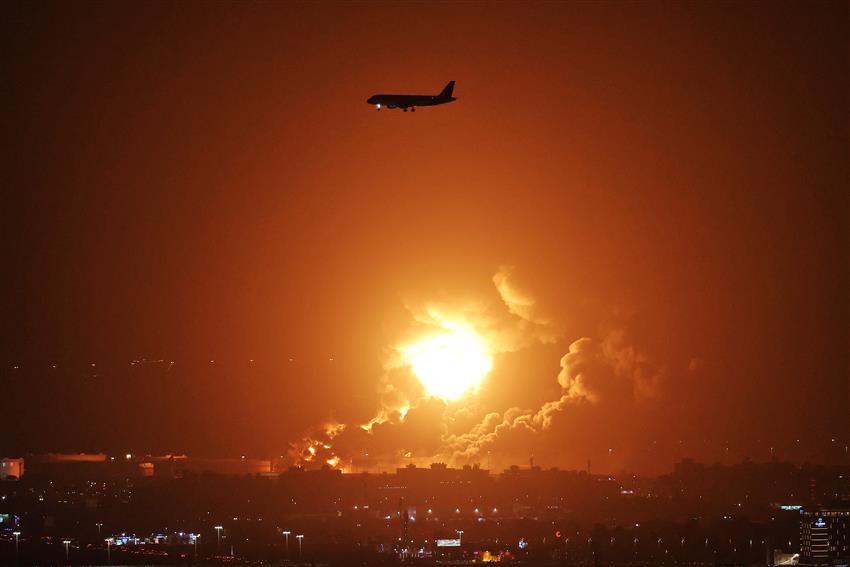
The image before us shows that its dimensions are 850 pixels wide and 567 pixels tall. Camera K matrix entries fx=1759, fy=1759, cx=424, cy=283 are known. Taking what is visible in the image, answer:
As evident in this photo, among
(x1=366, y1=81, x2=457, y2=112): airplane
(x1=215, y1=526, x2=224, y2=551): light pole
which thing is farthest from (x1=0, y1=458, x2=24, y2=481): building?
(x1=366, y1=81, x2=457, y2=112): airplane

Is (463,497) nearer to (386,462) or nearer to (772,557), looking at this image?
(386,462)

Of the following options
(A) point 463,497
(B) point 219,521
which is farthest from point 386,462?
(B) point 219,521

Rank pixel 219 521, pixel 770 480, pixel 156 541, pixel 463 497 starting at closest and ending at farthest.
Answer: pixel 156 541 < pixel 219 521 < pixel 463 497 < pixel 770 480

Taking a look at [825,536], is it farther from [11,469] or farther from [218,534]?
[11,469]

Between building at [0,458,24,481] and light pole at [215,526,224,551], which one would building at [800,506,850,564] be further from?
building at [0,458,24,481]

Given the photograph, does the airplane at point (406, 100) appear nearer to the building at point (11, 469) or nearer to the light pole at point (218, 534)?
the light pole at point (218, 534)
